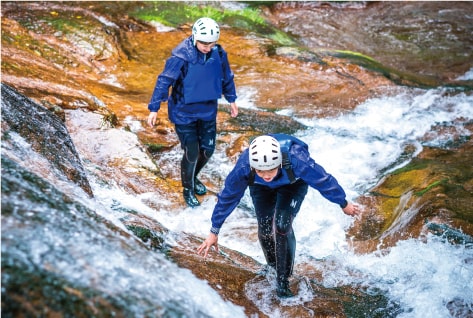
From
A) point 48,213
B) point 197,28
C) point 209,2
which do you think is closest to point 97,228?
point 48,213

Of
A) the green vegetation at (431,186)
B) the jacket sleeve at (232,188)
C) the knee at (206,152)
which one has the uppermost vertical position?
the jacket sleeve at (232,188)

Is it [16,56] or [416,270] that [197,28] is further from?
[16,56]

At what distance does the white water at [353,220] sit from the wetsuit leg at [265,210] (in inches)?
21.5

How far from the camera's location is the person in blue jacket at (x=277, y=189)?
453 centimetres

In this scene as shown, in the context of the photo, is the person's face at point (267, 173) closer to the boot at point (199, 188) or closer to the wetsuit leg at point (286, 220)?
the wetsuit leg at point (286, 220)

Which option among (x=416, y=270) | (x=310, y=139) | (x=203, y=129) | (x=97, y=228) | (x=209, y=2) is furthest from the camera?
(x=209, y=2)

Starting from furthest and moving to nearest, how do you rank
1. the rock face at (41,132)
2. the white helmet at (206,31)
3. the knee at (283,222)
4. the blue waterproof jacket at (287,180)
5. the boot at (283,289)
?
Result: 1. the white helmet at (206,31)
2. the boot at (283,289)
3. the rock face at (41,132)
4. the knee at (283,222)
5. the blue waterproof jacket at (287,180)

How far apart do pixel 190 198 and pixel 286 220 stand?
2519 millimetres

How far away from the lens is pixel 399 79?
1208 centimetres

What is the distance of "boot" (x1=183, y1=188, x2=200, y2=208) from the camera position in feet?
23.3

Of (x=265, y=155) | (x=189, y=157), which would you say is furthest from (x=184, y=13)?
(x=265, y=155)

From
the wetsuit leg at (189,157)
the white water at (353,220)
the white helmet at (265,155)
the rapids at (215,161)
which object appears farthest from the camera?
the wetsuit leg at (189,157)

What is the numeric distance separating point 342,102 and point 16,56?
6.82 meters

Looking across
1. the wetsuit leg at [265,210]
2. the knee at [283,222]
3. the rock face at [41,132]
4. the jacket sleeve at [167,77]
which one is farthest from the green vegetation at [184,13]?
the knee at [283,222]
